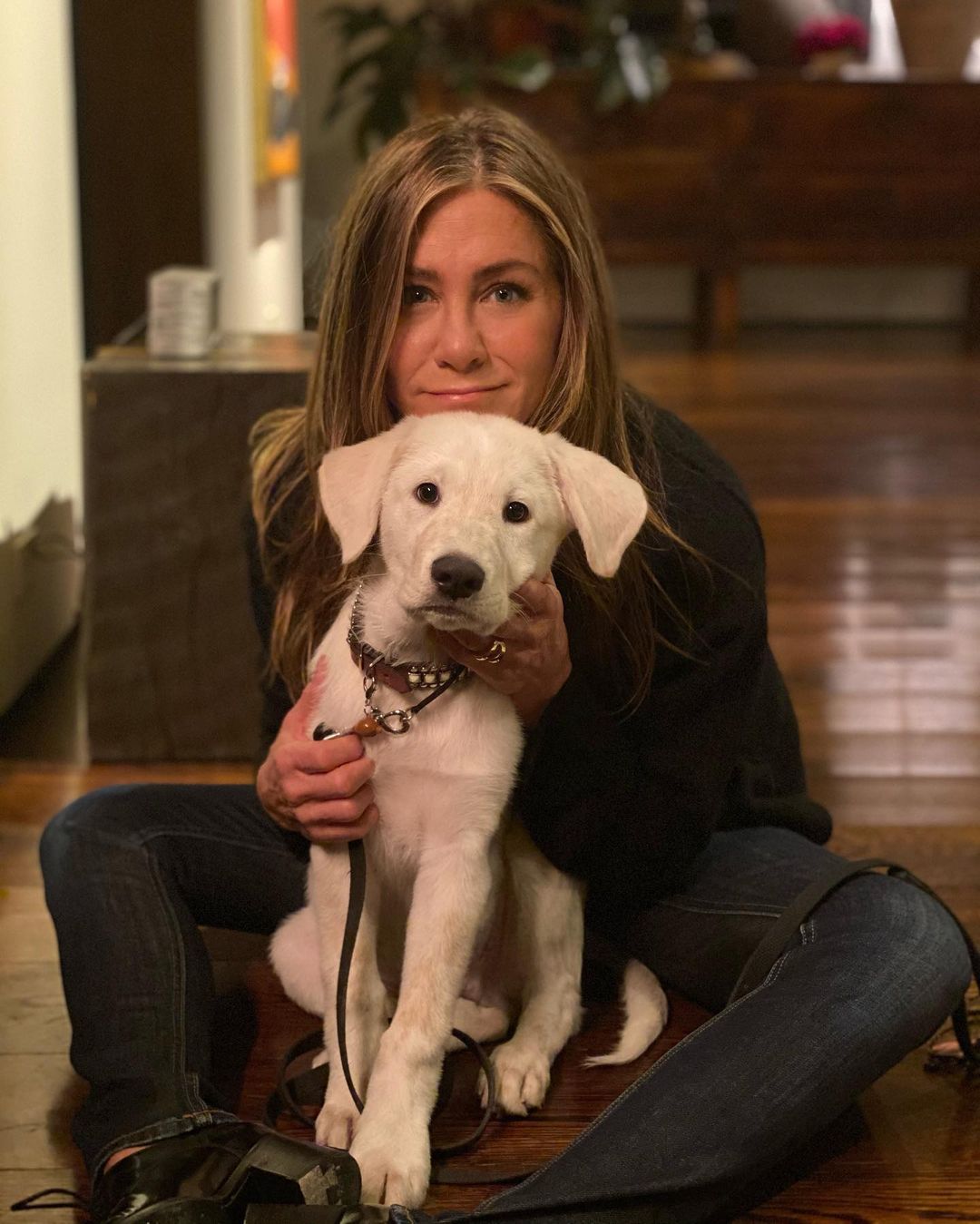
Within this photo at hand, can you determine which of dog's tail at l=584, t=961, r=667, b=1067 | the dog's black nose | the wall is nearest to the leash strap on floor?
dog's tail at l=584, t=961, r=667, b=1067

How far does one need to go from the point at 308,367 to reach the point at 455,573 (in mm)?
1385

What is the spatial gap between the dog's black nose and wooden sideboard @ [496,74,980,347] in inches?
234

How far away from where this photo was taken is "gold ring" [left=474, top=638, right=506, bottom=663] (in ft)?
4.82

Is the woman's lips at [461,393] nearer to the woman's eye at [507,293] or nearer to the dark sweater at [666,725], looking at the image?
the woman's eye at [507,293]

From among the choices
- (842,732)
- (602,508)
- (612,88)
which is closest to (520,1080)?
(602,508)

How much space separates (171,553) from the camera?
270cm

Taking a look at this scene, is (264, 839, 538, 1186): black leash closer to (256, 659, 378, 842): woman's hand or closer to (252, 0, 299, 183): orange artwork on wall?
(256, 659, 378, 842): woman's hand

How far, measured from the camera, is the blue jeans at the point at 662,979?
1381mm

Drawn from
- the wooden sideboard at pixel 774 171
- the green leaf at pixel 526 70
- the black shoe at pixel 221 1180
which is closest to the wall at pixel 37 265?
the black shoe at pixel 221 1180

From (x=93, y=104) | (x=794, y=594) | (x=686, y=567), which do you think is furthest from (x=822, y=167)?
(x=686, y=567)

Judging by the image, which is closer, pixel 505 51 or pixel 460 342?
pixel 460 342

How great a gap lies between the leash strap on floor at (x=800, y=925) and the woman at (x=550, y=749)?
16 mm

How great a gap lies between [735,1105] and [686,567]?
58cm

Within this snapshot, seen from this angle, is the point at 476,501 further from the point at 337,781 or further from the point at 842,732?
the point at 842,732
